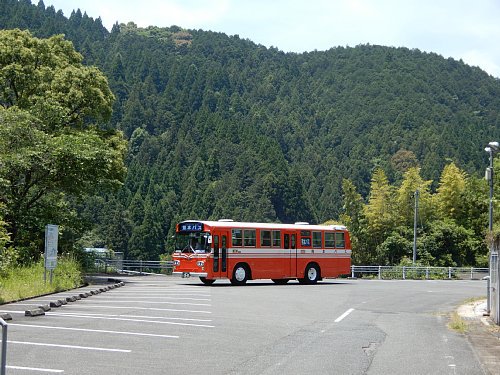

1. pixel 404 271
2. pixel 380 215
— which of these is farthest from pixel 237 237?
pixel 380 215

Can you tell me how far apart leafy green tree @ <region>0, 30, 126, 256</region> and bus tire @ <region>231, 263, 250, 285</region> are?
6765mm

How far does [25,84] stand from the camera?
3572 centimetres

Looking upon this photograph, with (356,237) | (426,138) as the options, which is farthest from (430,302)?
(426,138)

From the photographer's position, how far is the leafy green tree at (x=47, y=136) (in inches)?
1153

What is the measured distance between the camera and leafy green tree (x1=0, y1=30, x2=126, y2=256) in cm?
2928

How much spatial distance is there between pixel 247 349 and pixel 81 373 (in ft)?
Answer: 10.4

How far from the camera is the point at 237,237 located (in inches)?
1177

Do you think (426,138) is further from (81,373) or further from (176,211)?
(81,373)

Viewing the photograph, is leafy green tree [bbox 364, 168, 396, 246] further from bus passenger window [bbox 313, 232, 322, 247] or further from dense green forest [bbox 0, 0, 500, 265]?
bus passenger window [bbox 313, 232, 322, 247]

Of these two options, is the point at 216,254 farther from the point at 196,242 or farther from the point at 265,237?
the point at 265,237

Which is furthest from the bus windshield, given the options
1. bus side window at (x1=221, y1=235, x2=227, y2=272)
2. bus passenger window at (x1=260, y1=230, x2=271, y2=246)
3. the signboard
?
the signboard

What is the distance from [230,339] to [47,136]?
20.1 metres

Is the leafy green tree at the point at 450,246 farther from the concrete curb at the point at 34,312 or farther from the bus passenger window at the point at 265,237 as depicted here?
the concrete curb at the point at 34,312

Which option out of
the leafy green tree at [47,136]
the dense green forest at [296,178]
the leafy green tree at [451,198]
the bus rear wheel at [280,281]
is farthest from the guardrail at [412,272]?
the leafy green tree at [451,198]
